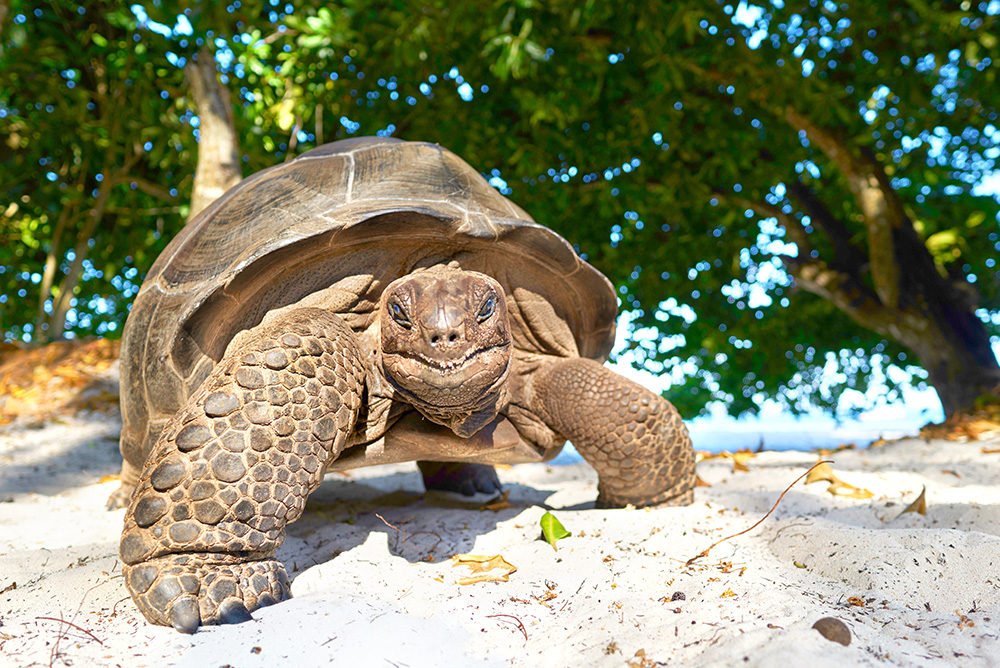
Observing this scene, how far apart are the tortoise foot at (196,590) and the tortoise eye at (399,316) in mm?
806

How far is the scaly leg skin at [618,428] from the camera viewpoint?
2.47 m

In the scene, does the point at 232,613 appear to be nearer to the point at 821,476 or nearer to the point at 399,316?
the point at 399,316

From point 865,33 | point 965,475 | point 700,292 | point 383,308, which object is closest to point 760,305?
point 700,292

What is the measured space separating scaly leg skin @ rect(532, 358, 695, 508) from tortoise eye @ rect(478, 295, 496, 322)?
63 centimetres

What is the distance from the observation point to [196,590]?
1.58 m

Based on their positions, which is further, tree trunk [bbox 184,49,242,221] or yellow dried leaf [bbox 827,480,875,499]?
tree trunk [bbox 184,49,242,221]

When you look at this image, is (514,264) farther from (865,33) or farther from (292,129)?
(865,33)

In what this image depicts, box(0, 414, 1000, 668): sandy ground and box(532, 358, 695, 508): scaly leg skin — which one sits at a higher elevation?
box(532, 358, 695, 508): scaly leg skin

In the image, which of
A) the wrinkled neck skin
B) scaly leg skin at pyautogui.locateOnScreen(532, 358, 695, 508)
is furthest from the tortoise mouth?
scaly leg skin at pyautogui.locateOnScreen(532, 358, 695, 508)

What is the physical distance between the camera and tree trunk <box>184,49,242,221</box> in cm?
446

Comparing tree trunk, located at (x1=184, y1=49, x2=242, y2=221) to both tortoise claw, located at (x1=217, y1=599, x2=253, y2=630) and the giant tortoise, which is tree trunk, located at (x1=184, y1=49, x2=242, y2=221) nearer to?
the giant tortoise

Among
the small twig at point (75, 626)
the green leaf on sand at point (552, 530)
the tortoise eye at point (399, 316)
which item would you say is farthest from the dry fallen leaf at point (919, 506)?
the small twig at point (75, 626)

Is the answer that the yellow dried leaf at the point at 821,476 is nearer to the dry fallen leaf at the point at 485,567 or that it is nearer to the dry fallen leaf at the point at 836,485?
the dry fallen leaf at the point at 836,485

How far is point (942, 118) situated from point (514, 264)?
20.3 feet
